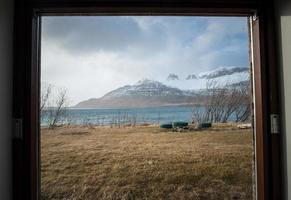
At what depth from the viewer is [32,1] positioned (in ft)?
4.97

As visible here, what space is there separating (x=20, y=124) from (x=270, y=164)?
1.35 m

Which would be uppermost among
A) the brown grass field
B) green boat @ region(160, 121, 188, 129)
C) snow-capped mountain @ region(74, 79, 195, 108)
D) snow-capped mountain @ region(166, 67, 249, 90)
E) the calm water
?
snow-capped mountain @ region(166, 67, 249, 90)

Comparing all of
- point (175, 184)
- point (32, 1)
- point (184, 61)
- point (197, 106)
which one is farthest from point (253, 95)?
point (32, 1)

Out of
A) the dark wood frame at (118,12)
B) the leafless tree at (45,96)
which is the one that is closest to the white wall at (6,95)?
the dark wood frame at (118,12)

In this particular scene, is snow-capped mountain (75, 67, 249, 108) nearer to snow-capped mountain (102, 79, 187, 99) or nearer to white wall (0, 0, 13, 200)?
snow-capped mountain (102, 79, 187, 99)

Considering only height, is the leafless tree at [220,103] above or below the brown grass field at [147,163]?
above

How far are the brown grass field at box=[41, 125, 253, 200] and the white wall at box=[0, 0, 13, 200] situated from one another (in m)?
0.20

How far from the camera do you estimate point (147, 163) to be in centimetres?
163

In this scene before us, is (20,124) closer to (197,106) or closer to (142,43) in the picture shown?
(142,43)

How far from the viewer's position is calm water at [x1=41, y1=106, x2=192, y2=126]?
5.38 feet

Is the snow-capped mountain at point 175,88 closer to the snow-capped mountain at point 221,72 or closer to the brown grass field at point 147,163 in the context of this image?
the snow-capped mountain at point 221,72

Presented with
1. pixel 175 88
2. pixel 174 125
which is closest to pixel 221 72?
pixel 175 88

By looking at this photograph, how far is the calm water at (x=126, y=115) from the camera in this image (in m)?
1.64

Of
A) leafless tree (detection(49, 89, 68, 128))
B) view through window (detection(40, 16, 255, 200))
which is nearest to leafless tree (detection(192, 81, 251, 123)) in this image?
view through window (detection(40, 16, 255, 200))
